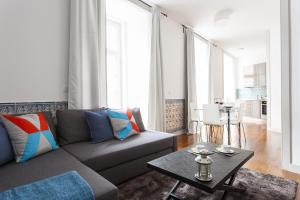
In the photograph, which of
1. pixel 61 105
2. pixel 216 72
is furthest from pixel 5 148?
pixel 216 72

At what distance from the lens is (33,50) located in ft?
6.82

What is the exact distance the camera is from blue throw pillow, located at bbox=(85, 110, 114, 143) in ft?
6.91

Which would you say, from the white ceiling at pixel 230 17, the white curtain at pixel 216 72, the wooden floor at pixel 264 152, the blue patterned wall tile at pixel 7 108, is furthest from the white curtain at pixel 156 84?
the white curtain at pixel 216 72

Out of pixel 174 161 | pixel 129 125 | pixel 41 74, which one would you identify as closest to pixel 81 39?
pixel 41 74

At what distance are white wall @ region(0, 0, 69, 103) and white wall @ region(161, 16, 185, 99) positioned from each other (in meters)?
2.18

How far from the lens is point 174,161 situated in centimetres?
154

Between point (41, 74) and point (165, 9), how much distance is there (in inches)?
111

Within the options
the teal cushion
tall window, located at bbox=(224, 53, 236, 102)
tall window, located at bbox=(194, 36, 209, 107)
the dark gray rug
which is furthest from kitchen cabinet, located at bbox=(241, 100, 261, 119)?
the teal cushion

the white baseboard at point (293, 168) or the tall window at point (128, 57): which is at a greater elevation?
the tall window at point (128, 57)

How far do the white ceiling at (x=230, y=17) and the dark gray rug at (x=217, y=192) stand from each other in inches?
124

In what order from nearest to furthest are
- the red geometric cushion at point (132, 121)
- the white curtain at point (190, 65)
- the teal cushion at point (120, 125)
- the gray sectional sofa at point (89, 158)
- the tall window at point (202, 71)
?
the gray sectional sofa at point (89, 158) → the teal cushion at point (120, 125) → the red geometric cushion at point (132, 121) → the white curtain at point (190, 65) → the tall window at point (202, 71)

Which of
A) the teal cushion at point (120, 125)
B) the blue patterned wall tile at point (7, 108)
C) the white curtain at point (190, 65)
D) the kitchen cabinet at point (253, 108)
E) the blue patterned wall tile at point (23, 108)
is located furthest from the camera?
the kitchen cabinet at point (253, 108)

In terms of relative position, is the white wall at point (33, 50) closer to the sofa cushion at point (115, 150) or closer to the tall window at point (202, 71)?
the sofa cushion at point (115, 150)

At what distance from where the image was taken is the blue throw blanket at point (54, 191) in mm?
939
